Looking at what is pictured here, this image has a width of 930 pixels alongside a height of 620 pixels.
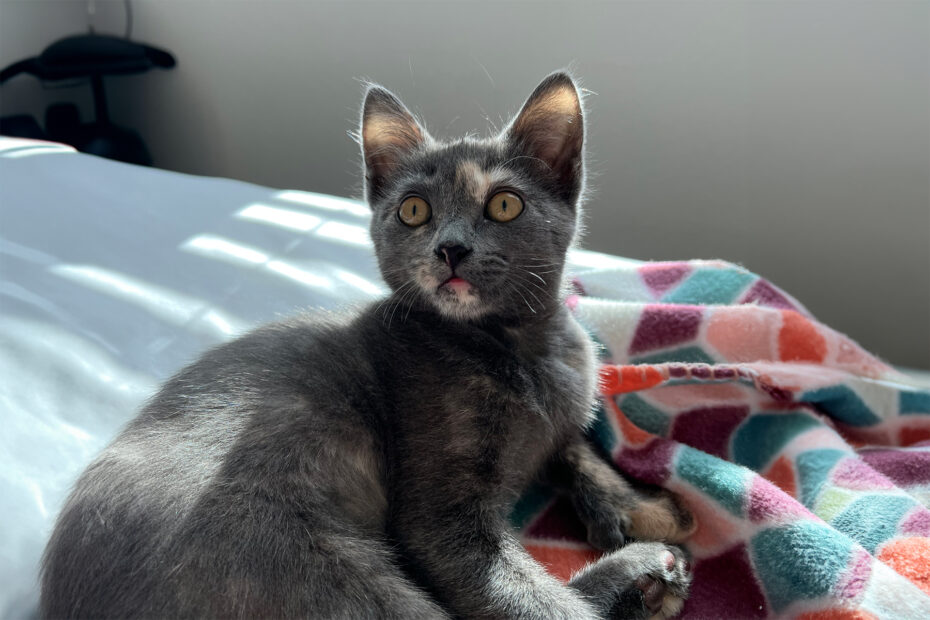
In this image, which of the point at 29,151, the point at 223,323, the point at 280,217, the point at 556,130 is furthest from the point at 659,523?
the point at 29,151

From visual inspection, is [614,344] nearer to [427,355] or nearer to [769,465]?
[769,465]

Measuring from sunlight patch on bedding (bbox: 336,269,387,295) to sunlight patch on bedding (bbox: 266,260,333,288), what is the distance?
0.03 m

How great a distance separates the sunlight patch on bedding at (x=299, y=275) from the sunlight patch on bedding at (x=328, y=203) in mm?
314

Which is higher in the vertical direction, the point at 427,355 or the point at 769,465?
the point at 427,355

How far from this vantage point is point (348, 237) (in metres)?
1.76

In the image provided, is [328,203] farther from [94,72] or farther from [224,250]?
[94,72]

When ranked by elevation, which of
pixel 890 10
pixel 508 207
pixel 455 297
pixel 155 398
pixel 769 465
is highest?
pixel 890 10

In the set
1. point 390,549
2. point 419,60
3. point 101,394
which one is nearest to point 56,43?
point 419,60

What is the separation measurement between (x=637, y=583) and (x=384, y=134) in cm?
81

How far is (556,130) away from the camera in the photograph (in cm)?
115

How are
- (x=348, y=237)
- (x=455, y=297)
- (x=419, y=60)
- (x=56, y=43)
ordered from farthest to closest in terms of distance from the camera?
(x=56, y=43)
(x=419, y=60)
(x=348, y=237)
(x=455, y=297)

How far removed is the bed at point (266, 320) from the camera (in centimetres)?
97

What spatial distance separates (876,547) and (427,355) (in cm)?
67

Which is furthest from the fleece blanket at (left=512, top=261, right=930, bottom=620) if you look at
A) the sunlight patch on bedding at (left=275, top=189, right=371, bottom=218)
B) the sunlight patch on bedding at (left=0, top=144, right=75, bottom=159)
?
the sunlight patch on bedding at (left=0, top=144, right=75, bottom=159)
